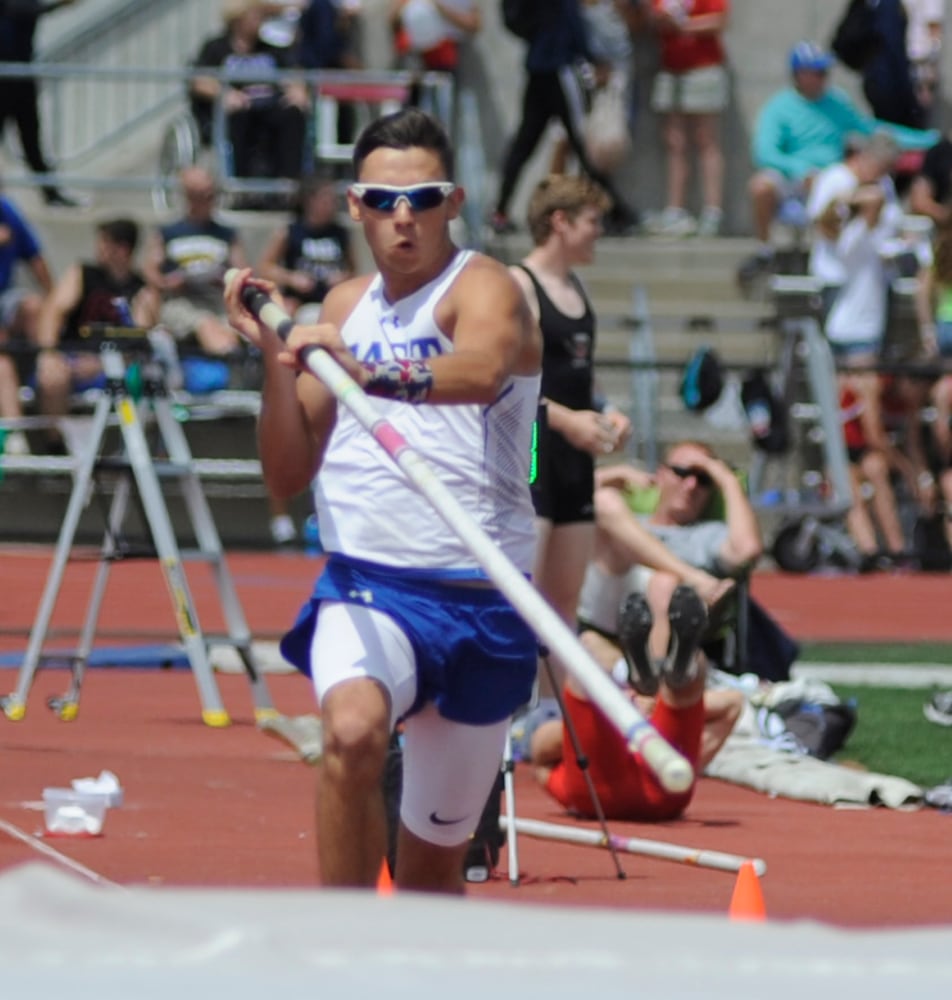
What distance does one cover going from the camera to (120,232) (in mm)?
16469

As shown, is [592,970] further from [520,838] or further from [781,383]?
[781,383]

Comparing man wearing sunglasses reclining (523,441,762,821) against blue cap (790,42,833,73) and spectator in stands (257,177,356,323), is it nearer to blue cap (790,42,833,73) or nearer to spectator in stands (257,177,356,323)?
spectator in stands (257,177,356,323)

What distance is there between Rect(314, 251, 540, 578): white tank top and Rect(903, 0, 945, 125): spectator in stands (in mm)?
16316

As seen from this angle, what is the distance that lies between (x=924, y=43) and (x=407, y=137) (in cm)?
1650

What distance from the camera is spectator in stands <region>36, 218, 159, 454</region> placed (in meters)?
16.5

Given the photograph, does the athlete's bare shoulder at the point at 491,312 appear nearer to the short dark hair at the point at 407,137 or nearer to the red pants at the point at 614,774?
the short dark hair at the point at 407,137

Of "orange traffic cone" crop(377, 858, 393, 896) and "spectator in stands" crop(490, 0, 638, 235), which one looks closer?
"orange traffic cone" crop(377, 858, 393, 896)

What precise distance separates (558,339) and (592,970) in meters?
6.99

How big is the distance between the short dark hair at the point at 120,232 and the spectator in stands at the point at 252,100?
3.35 metres

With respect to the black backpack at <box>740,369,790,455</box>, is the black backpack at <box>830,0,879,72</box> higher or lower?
higher

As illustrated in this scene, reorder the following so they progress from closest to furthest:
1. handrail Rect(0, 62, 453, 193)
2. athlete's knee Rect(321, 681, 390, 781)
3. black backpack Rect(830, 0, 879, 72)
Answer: athlete's knee Rect(321, 681, 390, 781), handrail Rect(0, 62, 453, 193), black backpack Rect(830, 0, 879, 72)

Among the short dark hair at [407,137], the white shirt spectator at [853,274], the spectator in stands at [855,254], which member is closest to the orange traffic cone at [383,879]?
the short dark hair at [407,137]

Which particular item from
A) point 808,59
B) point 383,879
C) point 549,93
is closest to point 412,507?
point 383,879

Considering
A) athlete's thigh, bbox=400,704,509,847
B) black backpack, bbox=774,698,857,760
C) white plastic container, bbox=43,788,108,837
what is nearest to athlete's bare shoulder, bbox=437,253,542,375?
athlete's thigh, bbox=400,704,509,847
